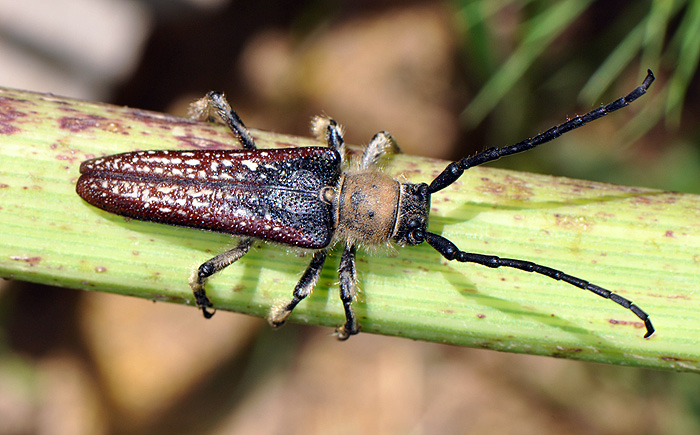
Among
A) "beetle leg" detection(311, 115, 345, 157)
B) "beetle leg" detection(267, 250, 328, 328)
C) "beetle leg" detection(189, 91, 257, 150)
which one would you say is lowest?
"beetle leg" detection(267, 250, 328, 328)

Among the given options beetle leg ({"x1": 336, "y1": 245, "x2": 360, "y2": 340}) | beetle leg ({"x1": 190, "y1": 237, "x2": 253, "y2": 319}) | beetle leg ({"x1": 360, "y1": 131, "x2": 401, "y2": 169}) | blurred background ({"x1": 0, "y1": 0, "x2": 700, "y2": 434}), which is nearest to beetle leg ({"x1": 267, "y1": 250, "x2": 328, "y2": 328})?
beetle leg ({"x1": 336, "y1": 245, "x2": 360, "y2": 340})

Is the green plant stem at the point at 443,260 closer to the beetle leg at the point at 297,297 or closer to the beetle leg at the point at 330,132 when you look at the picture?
the beetle leg at the point at 297,297

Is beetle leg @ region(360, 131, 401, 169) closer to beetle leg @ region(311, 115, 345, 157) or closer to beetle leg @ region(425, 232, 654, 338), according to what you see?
beetle leg @ region(311, 115, 345, 157)

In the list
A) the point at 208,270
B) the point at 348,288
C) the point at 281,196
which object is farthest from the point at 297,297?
the point at 281,196

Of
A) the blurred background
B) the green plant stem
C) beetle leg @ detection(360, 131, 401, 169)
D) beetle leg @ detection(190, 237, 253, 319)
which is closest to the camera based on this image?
the green plant stem

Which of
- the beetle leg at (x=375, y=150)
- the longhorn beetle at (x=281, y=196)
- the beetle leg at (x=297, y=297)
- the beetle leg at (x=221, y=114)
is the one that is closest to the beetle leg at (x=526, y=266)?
the longhorn beetle at (x=281, y=196)

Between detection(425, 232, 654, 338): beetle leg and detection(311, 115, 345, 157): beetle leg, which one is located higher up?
detection(311, 115, 345, 157): beetle leg

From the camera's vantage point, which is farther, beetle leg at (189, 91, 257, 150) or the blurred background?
the blurred background
